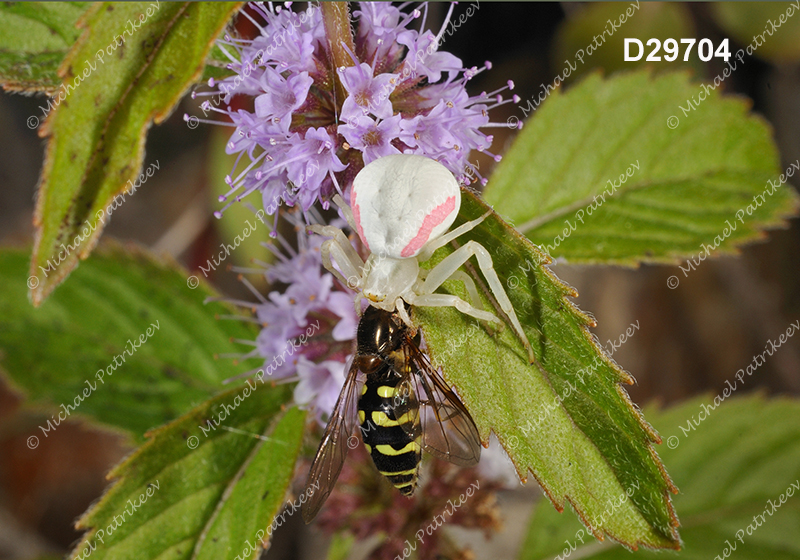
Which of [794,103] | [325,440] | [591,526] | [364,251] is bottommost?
[325,440]

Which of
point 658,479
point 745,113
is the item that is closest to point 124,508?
point 658,479

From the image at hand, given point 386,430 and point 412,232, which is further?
point 386,430

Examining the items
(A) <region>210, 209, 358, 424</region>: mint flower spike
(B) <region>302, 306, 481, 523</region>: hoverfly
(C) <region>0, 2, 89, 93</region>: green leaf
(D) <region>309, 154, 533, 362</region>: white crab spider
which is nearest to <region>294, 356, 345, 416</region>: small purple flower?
(A) <region>210, 209, 358, 424</region>: mint flower spike

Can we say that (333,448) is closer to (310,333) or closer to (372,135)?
(310,333)

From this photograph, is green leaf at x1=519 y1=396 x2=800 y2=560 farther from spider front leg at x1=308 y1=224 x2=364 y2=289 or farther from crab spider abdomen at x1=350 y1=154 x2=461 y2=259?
crab spider abdomen at x1=350 y1=154 x2=461 y2=259

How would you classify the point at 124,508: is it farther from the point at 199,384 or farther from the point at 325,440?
the point at 199,384

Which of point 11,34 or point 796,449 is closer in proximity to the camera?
point 11,34

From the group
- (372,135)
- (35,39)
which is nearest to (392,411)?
(372,135)
